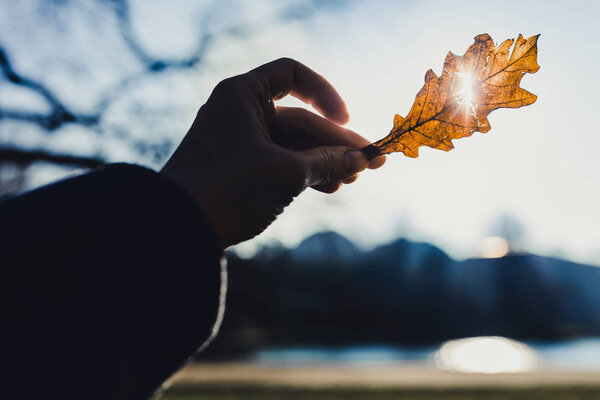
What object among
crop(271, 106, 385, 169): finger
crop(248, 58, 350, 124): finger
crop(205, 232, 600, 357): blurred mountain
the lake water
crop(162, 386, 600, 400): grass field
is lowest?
crop(162, 386, 600, 400): grass field

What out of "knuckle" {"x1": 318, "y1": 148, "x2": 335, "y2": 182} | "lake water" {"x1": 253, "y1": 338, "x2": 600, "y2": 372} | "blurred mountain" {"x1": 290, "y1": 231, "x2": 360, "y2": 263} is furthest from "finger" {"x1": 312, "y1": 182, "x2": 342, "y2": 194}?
"blurred mountain" {"x1": 290, "y1": 231, "x2": 360, "y2": 263}

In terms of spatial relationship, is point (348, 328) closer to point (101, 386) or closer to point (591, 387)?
point (591, 387)

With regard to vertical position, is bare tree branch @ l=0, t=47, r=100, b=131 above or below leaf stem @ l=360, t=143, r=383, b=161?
above

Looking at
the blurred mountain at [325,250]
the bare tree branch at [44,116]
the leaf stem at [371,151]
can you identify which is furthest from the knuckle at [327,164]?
the blurred mountain at [325,250]

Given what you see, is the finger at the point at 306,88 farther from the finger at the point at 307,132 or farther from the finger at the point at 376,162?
the finger at the point at 376,162

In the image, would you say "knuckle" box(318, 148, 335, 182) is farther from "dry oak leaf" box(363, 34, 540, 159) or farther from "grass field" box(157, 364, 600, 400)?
"grass field" box(157, 364, 600, 400)

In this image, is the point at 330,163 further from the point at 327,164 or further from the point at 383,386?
the point at 383,386
